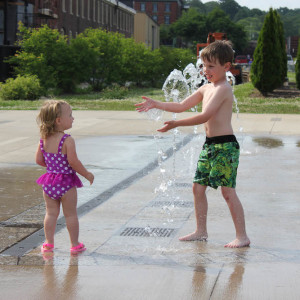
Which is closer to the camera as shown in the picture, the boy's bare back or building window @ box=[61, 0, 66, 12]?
the boy's bare back

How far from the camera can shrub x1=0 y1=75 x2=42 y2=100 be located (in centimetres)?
2608

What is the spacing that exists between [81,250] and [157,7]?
127281 millimetres

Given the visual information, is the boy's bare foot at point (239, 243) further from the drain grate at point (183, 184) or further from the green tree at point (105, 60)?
the green tree at point (105, 60)

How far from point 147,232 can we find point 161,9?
420 ft

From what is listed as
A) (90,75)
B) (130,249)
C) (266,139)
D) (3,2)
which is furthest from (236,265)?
(3,2)

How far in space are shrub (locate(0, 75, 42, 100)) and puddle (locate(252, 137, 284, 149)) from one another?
593 inches

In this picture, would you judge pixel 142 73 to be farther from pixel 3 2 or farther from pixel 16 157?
pixel 16 157

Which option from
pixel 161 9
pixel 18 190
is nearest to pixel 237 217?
pixel 18 190

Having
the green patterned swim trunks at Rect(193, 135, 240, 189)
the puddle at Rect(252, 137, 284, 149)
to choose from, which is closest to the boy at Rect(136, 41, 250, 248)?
the green patterned swim trunks at Rect(193, 135, 240, 189)

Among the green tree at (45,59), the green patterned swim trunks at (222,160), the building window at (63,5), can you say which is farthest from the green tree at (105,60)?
the green patterned swim trunks at (222,160)

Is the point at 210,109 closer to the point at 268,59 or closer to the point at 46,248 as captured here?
the point at 46,248

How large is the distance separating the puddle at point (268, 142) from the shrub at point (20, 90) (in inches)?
593

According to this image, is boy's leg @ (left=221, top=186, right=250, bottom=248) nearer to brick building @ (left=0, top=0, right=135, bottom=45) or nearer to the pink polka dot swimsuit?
the pink polka dot swimsuit

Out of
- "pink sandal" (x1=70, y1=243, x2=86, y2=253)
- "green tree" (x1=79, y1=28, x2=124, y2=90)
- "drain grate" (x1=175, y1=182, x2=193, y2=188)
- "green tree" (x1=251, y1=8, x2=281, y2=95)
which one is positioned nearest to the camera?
"pink sandal" (x1=70, y1=243, x2=86, y2=253)
